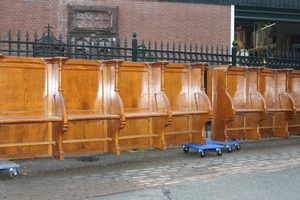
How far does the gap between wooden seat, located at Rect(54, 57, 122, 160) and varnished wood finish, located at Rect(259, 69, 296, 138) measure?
467cm

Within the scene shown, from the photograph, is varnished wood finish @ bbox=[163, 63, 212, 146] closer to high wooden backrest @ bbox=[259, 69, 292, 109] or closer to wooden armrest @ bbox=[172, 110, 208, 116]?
wooden armrest @ bbox=[172, 110, 208, 116]

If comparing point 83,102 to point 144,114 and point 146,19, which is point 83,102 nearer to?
point 144,114

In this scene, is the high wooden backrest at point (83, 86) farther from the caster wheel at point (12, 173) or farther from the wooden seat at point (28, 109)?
the caster wheel at point (12, 173)

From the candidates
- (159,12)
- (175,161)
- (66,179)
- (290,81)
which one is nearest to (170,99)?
(175,161)

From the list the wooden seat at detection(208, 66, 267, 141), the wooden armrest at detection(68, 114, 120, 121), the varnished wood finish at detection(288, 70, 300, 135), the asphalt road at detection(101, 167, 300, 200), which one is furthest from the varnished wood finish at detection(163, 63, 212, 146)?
the varnished wood finish at detection(288, 70, 300, 135)

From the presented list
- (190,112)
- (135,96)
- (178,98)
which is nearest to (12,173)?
(135,96)

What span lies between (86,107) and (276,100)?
5.55 m

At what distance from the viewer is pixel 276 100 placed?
11219 millimetres

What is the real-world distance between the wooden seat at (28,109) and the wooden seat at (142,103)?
51.7 inches

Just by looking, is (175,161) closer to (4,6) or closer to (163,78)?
(163,78)

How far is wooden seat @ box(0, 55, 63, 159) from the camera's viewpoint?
7.12 meters

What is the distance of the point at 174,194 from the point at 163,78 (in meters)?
3.08

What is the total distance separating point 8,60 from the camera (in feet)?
23.3

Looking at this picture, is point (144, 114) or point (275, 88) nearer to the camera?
point (144, 114)
